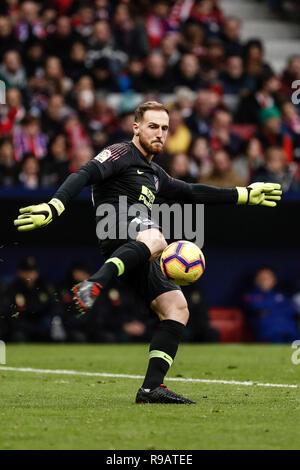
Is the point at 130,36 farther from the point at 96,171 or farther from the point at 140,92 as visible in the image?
the point at 96,171

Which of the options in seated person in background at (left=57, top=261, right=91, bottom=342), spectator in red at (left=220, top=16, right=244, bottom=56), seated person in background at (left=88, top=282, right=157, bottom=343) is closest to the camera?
seated person in background at (left=57, top=261, right=91, bottom=342)

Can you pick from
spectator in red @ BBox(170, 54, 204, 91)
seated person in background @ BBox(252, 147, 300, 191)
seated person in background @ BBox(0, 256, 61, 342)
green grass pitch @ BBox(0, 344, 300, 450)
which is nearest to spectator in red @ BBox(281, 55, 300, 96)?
spectator in red @ BBox(170, 54, 204, 91)

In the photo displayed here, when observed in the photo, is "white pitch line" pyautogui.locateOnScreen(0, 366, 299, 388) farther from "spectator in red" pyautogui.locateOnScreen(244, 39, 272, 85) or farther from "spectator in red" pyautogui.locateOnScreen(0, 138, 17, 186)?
"spectator in red" pyautogui.locateOnScreen(244, 39, 272, 85)

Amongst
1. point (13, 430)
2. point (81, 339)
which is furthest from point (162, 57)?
point (13, 430)

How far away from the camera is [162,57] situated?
17.6 metres

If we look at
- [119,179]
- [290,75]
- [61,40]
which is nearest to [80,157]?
[61,40]

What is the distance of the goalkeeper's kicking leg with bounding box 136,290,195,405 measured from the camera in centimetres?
684

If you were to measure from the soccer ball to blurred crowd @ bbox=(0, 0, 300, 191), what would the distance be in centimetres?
756

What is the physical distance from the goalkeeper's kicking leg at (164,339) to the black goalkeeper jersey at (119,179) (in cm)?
70

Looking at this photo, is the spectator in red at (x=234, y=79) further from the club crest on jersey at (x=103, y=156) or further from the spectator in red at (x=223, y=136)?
the club crest on jersey at (x=103, y=156)

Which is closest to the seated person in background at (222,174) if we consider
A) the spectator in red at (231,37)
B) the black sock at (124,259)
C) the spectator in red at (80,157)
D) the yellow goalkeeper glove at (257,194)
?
the spectator in red at (80,157)

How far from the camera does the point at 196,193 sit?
7633 mm

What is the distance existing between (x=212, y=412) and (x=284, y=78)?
13343 mm

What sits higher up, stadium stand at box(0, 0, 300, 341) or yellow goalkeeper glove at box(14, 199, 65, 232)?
stadium stand at box(0, 0, 300, 341)
